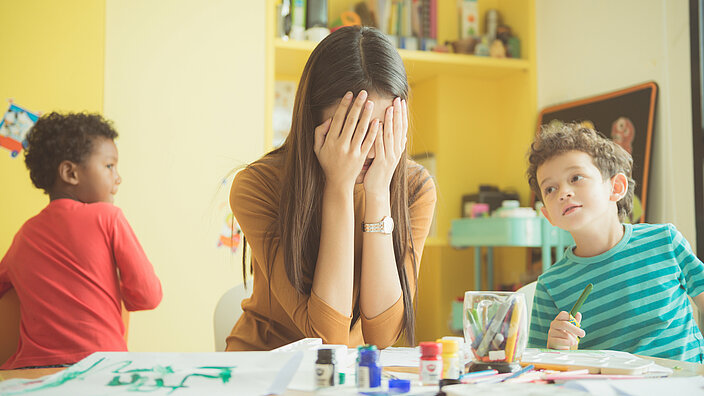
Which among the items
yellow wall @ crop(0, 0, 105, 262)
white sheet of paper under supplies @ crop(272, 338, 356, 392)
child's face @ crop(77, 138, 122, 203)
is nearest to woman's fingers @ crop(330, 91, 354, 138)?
white sheet of paper under supplies @ crop(272, 338, 356, 392)

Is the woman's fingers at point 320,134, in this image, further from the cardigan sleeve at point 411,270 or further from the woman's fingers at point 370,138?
the cardigan sleeve at point 411,270

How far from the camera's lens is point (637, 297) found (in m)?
1.28

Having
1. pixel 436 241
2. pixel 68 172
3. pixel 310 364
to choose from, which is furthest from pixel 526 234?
pixel 310 364

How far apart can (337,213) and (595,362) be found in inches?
20.6

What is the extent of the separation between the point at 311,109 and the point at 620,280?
2.41 ft

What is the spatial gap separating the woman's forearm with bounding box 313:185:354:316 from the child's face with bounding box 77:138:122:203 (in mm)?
948

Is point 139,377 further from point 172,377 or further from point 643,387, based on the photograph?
point 643,387

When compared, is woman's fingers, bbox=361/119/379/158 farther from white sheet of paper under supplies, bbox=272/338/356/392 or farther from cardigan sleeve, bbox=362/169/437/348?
white sheet of paper under supplies, bbox=272/338/356/392

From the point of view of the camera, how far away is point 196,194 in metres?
2.60

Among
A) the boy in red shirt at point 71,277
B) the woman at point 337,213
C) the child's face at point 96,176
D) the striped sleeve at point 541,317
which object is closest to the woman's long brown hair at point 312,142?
the woman at point 337,213

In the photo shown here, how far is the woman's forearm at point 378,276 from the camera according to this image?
1.17 m

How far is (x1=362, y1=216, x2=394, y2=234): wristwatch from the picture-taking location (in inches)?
47.3

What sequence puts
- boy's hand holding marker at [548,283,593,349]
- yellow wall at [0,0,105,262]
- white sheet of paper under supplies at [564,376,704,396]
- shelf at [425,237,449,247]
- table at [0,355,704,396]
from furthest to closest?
shelf at [425,237,449,247] → yellow wall at [0,0,105,262] → boy's hand holding marker at [548,283,593,349] → table at [0,355,704,396] → white sheet of paper under supplies at [564,376,704,396]

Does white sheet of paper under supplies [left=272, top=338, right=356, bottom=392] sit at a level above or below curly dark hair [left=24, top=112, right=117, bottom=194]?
below
